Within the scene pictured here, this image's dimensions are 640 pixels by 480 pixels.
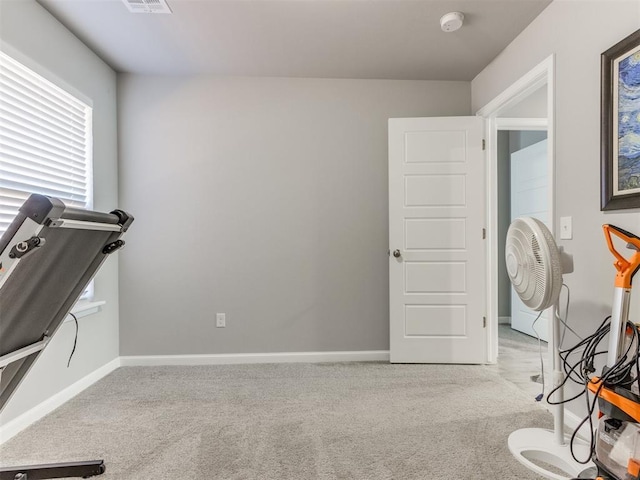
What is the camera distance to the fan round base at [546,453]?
1.60m

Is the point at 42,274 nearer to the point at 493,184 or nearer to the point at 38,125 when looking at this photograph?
the point at 38,125

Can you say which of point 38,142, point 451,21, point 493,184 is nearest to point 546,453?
point 493,184

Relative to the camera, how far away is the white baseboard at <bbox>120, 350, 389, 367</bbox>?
306 centimetres

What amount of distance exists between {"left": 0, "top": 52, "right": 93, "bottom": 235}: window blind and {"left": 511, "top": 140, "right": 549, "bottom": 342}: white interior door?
14.3ft

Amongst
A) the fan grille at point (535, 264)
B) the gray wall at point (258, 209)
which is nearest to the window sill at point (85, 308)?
the gray wall at point (258, 209)

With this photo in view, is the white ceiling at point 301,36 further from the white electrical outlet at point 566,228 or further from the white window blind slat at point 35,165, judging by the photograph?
the white electrical outlet at point 566,228

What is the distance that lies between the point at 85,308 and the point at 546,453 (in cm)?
295

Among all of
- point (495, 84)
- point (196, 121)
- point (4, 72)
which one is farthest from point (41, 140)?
point (495, 84)

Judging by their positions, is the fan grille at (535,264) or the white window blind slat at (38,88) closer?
the fan grille at (535,264)

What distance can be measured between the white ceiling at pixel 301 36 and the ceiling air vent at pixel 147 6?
0.15 feet

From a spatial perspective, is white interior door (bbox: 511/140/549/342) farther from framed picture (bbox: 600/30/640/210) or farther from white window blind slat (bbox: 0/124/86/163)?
white window blind slat (bbox: 0/124/86/163)

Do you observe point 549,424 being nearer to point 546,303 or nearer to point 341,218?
point 546,303

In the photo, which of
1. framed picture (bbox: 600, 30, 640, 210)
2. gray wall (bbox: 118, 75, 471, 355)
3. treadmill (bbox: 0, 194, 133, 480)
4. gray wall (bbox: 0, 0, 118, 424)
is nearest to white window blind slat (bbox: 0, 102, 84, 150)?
gray wall (bbox: 0, 0, 118, 424)

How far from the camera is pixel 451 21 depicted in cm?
228
